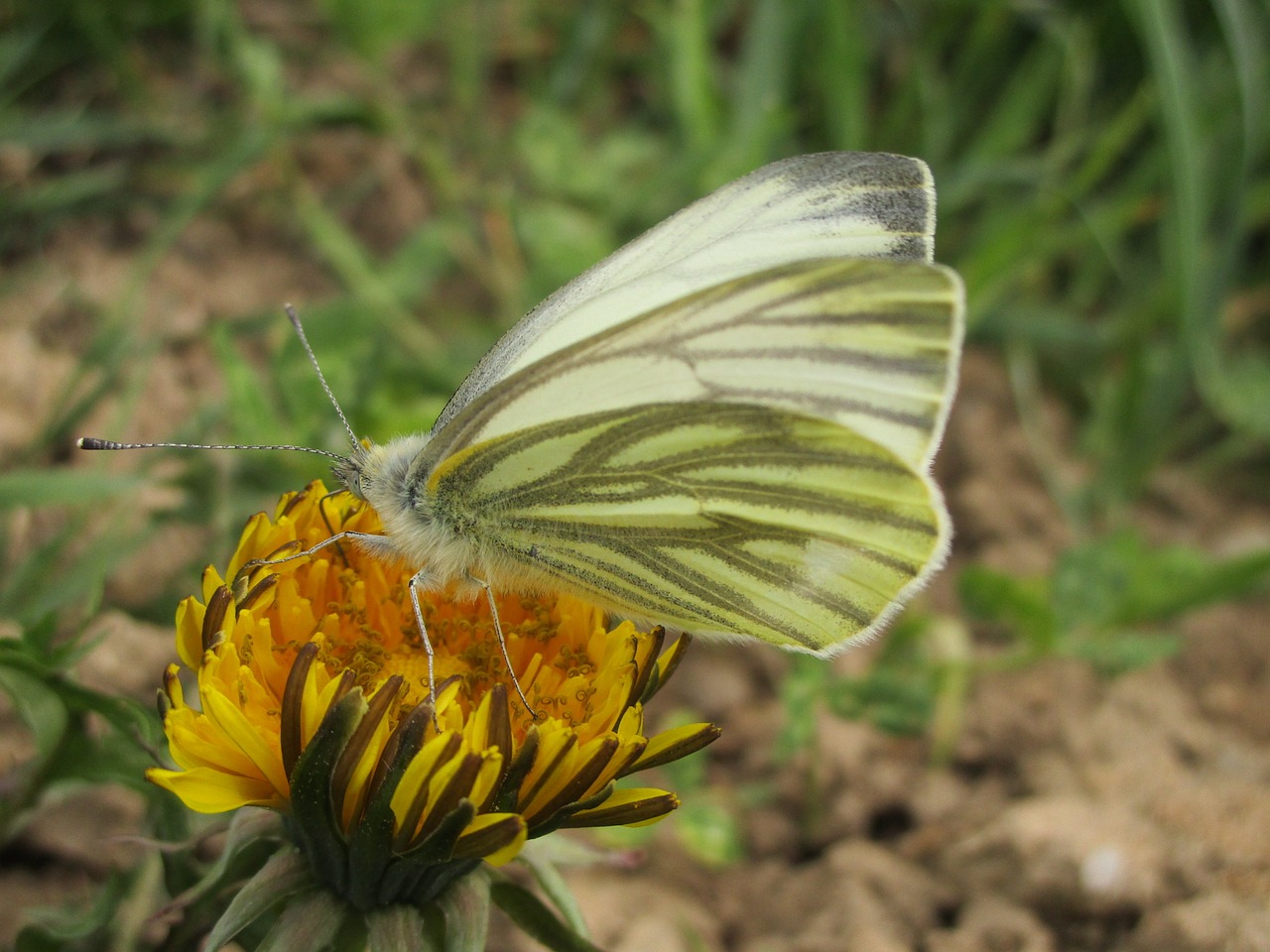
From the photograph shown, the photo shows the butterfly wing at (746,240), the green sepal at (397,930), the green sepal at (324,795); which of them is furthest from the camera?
the butterfly wing at (746,240)

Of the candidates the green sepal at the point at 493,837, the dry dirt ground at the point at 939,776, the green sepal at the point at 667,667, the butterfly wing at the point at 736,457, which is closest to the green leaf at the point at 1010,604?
the dry dirt ground at the point at 939,776

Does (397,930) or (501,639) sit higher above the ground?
(501,639)

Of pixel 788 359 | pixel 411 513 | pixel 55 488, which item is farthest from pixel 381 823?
pixel 55 488

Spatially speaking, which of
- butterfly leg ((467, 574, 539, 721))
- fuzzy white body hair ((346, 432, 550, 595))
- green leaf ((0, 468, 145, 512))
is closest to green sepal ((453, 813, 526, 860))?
butterfly leg ((467, 574, 539, 721))

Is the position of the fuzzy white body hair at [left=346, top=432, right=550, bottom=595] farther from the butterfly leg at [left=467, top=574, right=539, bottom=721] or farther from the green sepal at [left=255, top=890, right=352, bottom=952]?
the green sepal at [left=255, top=890, right=352, bottom=952]

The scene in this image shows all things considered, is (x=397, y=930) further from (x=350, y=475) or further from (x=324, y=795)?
(x=350, y=475)

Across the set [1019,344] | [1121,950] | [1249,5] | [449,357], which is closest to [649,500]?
[1121,950]

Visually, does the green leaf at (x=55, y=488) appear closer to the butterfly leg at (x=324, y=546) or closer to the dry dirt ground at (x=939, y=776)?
the dry dirt ground at (x=939, y=776)
